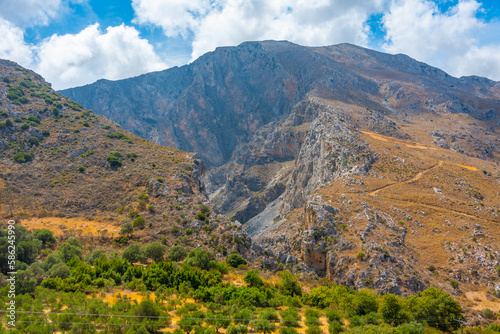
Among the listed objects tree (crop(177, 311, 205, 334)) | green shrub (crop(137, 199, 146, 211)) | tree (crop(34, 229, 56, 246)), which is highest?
green shrub (crop(137, 199, 146, 211))

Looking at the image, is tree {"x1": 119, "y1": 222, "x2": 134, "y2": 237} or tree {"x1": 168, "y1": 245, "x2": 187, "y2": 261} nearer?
tree {"x1": 168, "y1": 245, "x2": 187, "y2": 261}

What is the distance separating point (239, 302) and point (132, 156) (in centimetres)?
4795

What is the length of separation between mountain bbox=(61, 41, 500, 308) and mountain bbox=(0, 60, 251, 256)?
15.2 metres

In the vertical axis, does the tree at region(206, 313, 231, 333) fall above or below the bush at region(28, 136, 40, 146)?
below

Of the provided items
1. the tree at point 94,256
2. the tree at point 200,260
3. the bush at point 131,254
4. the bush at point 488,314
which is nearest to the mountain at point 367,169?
the bush at point 488,314

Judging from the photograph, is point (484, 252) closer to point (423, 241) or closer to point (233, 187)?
point (423, 241)

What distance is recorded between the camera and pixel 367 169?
207 feet

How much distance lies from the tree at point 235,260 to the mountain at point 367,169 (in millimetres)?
5387

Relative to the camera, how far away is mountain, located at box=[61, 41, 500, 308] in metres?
40.6

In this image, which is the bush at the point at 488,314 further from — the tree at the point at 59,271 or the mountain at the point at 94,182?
the tree at the point at 59,271

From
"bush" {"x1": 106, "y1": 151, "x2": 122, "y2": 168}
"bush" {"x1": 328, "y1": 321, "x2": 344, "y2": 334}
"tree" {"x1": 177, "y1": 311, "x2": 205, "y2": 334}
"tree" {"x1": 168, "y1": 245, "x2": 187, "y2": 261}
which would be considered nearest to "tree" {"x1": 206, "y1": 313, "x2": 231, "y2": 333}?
"tree" {"x1": 177, "y1": 311, "x2": 205, "y2": 334}

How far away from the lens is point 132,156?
60781mm

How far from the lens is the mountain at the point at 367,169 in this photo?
40.6 metres

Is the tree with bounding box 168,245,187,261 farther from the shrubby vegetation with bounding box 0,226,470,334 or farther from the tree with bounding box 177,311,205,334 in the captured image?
the tree with bounding box 177,311,205,334
